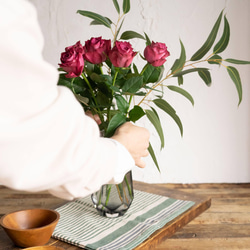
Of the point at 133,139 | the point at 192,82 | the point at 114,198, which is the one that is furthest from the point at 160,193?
the point at 192,82

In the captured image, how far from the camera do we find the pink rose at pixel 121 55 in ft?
4.30

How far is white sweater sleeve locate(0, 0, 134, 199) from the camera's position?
27.9 inches

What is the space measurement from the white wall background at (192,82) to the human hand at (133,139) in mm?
2177

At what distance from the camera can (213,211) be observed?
2752 millimetres

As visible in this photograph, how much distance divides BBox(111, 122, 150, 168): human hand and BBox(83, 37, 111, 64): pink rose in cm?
26

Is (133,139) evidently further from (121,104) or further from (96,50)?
(96,50)

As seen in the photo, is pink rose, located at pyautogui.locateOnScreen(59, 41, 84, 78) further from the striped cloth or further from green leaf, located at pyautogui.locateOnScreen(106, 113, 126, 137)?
the striped cloth

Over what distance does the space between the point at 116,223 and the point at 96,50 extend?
0.59m

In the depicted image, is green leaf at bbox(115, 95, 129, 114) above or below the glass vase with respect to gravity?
above

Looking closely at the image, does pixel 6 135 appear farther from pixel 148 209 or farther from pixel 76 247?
pixel 148 209

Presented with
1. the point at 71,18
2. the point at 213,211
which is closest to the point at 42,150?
the point at 213,211

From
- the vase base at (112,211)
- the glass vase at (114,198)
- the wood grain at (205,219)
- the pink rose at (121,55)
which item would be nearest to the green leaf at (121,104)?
the pink rose at (121,55)

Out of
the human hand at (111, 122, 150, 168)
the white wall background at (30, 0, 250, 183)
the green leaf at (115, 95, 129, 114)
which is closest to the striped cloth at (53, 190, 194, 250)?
the human hand at (111, 122, 150, 168)

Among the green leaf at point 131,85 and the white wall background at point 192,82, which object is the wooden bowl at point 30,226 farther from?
the white wall background at point 192,82
